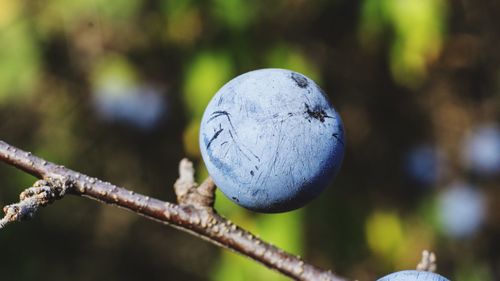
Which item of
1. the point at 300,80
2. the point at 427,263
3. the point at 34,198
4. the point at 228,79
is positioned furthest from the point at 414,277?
the point at 228,79

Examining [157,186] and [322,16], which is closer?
[322,16]

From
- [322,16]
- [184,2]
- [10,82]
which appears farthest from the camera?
[322,16]

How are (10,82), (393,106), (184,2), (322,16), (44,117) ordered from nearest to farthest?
(184,2), (10,82), (322,16), (393,106), (44,117)

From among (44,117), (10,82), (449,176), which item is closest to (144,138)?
(44,117)

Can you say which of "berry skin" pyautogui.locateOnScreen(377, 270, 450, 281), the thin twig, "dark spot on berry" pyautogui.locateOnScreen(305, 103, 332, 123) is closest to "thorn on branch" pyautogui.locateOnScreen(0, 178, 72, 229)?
the thin twig

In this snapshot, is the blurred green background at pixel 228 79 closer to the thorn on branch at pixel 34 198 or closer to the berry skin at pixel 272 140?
the berry skin at pixel 272 140

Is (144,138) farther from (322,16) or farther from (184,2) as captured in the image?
(184,2)

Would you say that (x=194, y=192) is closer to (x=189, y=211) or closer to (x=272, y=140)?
(x=189, y=211)
